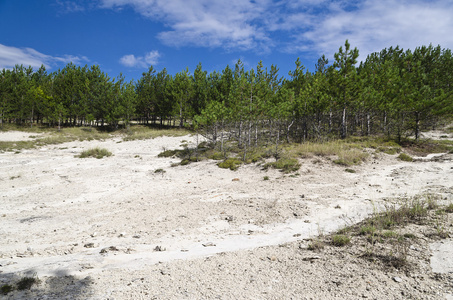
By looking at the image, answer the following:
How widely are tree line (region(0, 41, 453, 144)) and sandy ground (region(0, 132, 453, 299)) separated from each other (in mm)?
7691

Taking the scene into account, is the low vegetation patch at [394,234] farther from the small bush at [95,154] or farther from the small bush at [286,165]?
the small bush at [95,154]

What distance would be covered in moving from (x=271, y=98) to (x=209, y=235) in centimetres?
2172

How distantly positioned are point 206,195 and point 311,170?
6822 millimetres

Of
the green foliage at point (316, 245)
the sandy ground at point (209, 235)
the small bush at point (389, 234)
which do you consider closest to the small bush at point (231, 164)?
the sandy ground at point (209, 235)

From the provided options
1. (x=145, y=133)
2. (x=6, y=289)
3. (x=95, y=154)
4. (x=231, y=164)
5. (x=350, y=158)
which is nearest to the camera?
(x=6, y=289)

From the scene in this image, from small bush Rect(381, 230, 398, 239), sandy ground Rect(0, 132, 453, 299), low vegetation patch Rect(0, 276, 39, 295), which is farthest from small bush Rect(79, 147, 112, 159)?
small bush Rect(381, 230, 398, 239)

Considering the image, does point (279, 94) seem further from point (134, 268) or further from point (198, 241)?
point (134, 268)

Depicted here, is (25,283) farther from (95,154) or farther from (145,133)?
(145,133)

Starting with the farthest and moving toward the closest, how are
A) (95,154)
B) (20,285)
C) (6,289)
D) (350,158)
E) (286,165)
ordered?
(95,154) < (350,158) < (286,165) < (20,285) < (6,289)

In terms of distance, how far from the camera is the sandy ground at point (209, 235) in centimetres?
366

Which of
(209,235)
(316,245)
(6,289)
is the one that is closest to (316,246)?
(316,245)

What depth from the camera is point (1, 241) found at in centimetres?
641

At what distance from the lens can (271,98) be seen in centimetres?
2564

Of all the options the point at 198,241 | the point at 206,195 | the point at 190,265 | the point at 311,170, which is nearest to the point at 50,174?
the point at 206,195
